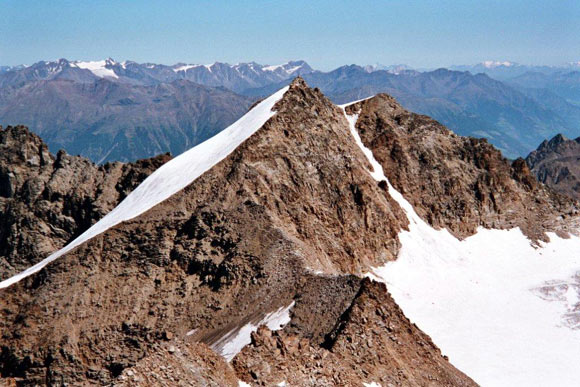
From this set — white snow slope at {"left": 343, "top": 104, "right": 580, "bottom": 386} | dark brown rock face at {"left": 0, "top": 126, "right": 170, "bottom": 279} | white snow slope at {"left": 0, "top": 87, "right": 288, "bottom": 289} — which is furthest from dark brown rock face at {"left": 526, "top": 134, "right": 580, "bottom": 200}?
dark brown rock face at {"left": 0, "top": 126, "right": 170, "bottom": 279}

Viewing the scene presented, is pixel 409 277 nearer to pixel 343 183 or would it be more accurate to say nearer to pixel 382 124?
pixel 343 183

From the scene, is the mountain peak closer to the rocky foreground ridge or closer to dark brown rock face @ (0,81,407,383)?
the rocky foreground ridge

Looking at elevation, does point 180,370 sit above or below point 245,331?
below

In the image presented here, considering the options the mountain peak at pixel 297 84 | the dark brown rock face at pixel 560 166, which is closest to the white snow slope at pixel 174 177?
the mountain peak at pixel 297 84

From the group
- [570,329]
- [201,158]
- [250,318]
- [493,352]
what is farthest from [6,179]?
[570,329]

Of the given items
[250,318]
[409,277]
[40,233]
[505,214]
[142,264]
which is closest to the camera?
[250,318]

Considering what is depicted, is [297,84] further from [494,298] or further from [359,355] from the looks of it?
[359,355]

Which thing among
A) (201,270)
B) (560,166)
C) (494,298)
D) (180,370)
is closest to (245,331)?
(201,270)
